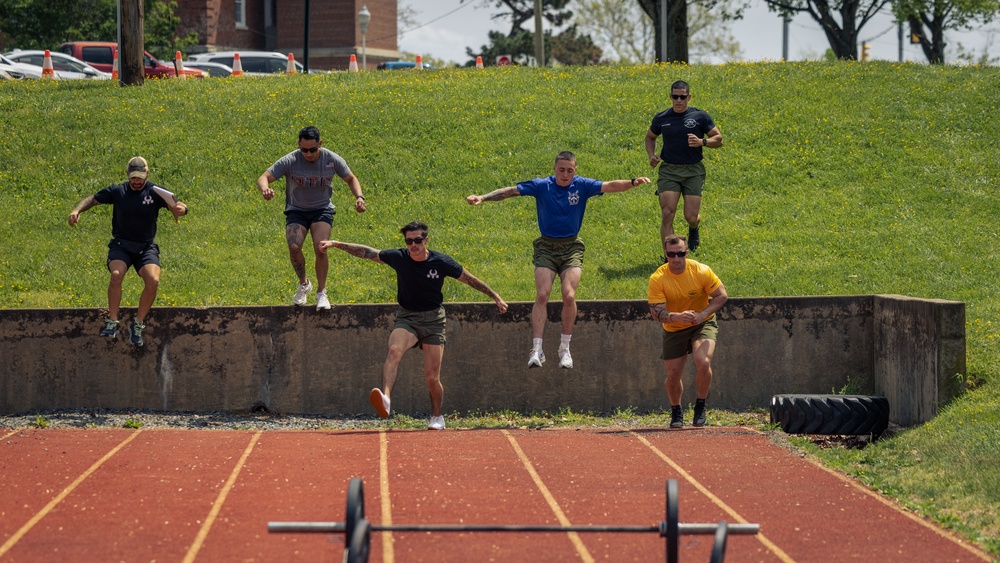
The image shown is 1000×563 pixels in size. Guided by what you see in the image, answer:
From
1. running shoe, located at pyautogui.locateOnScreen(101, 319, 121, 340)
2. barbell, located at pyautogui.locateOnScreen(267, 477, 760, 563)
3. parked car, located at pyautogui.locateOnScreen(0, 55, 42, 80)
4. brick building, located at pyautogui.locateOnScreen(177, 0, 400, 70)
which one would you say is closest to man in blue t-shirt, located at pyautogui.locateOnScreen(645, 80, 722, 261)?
running shoe, located at pyautogui.locateOnScreen(101, 319, 121, 340)

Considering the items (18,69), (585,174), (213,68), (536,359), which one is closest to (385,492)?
(536,359)

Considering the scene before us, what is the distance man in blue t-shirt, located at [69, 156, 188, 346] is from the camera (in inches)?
480

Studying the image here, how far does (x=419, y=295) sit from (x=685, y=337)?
8.55 feet

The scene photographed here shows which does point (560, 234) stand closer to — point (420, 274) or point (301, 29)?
point (420, 274)

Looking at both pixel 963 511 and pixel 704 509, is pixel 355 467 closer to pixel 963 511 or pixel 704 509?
pixel 704 509

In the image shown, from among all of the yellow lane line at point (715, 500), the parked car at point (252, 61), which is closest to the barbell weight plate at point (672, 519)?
the yellow lane line at point (715, 500)

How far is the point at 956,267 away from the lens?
15.4 metres

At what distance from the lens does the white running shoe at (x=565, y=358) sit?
11883mm

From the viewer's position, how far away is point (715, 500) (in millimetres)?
8797

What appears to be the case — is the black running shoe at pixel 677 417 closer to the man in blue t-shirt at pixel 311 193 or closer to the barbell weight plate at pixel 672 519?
the man in blue t-shirt at pixel 311 193

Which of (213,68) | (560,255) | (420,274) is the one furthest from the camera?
(213,68)

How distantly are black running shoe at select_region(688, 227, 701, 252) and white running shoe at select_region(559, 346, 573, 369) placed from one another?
14.1 feet

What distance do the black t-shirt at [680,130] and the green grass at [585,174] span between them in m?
1.54

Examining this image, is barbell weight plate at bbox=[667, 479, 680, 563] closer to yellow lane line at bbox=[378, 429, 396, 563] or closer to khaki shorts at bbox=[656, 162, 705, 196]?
yellow lane line at bbox=[378, 429, 396, 563]
